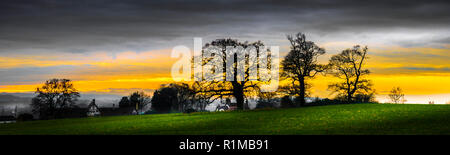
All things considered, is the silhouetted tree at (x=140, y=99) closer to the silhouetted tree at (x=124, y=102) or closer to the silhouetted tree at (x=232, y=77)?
the silhouetted tree at (x=124, y=102)

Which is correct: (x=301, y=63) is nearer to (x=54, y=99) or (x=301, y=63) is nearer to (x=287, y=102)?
(x=287, y=102)

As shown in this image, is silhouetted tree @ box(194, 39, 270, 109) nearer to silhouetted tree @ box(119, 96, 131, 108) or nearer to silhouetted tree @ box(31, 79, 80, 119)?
silhouetted tree @ box(31, 79, 80, 119)

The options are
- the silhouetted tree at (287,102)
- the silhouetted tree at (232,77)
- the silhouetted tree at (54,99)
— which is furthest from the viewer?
the silhouetted tree at (54,99)

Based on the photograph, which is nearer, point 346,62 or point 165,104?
point 346,62

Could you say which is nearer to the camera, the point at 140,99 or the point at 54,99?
the point at 54,99

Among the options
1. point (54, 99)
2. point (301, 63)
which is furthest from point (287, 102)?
point (54, 99)

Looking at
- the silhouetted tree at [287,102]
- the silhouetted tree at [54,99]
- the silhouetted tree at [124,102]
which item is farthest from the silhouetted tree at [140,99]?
the silhouetted tree at [287,102]

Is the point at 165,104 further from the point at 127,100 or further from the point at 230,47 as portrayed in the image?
the point at 230,47

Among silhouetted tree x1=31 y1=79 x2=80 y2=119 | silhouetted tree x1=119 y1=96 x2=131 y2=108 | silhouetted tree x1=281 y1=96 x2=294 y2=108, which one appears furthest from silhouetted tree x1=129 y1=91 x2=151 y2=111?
silhouetted tree x1=281 y1=96 x2=294 y2=108
